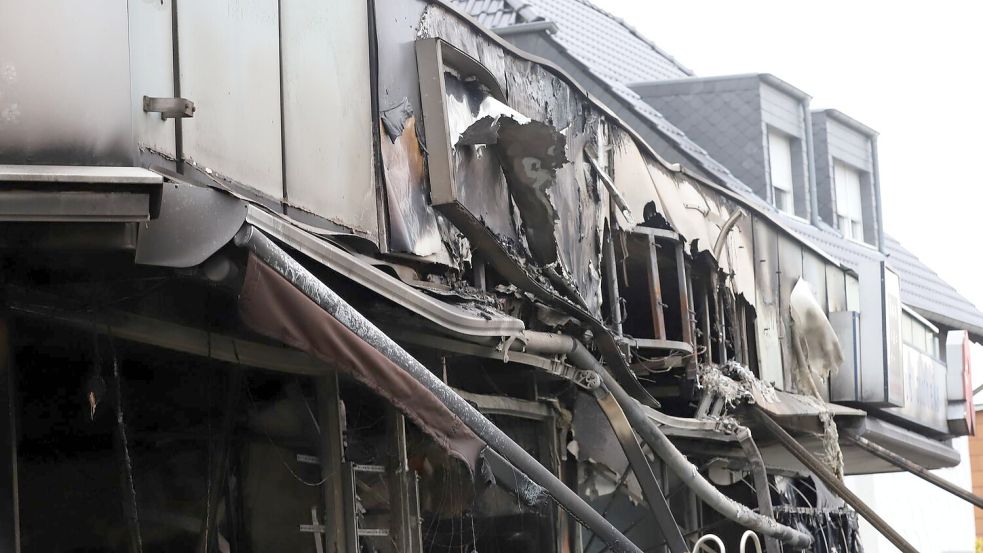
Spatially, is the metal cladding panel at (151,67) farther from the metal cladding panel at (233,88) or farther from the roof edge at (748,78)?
the roof edge at (748,78)

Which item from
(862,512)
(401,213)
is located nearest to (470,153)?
(401,213)

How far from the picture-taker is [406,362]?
6.23m

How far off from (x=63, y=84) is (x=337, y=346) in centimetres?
148

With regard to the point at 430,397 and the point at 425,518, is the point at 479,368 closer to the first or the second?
the point at 425,518

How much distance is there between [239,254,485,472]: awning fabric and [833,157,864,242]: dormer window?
18.4m

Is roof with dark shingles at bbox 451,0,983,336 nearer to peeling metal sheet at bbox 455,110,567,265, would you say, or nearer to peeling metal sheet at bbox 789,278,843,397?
peeling metal sheet at bbox 789,278,843,397

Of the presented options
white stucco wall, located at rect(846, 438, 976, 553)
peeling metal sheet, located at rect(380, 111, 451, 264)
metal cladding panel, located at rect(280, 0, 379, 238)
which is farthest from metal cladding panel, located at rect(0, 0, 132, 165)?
white stucco wall, located at rect(846, 438, 976, 553)

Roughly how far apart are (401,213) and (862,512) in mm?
5318

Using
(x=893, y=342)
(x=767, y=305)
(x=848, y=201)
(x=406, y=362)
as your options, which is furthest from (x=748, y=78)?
(x=406, y=362)

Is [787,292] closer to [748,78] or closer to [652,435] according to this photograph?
[652,435]

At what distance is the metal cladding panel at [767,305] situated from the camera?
1368cm

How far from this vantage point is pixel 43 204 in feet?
17.4

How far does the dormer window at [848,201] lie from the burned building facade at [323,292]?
12.6 m

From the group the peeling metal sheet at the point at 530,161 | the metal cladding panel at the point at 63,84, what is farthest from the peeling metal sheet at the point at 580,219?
the metal cladding panel at the point at 63,84
